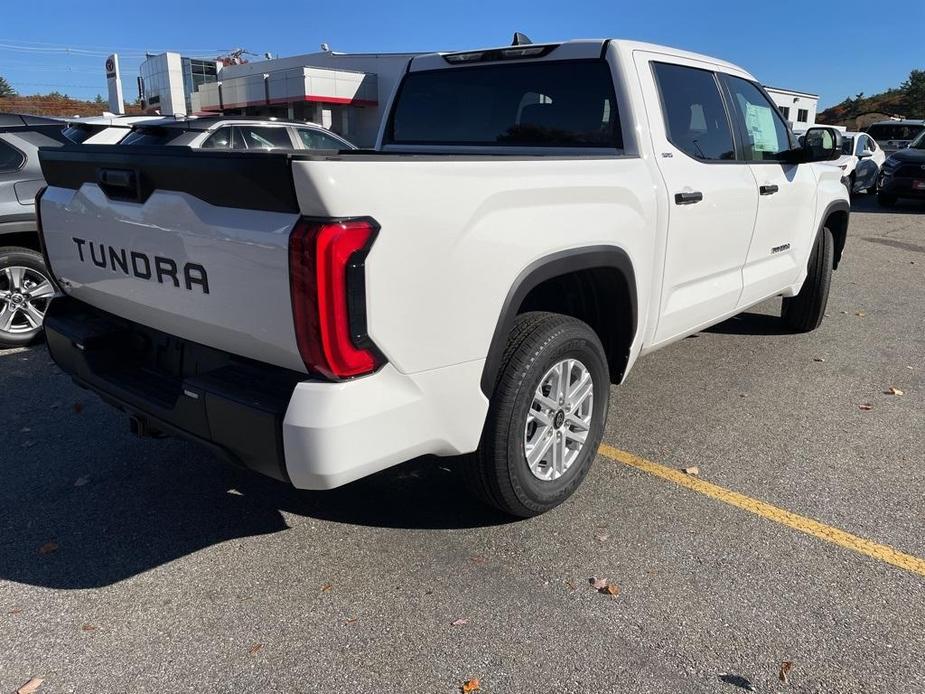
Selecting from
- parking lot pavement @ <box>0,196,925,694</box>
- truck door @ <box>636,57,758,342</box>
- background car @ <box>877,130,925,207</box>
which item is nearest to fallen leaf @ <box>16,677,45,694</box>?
parking lot pavement @ <box>0,196,925,694</box>

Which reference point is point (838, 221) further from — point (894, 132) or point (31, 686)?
point (894, 132)

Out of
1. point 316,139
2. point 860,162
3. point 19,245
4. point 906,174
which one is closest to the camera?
point 19,245

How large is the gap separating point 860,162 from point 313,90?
2689 centimetres

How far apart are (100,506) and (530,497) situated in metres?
1.95

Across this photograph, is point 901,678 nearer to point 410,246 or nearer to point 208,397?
point 410,246

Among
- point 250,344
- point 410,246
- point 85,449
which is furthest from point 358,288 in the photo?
point 85,449

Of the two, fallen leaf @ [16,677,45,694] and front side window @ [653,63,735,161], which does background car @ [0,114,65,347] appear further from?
front side window @ [653,63,735,161]

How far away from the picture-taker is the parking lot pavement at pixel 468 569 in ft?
7.79

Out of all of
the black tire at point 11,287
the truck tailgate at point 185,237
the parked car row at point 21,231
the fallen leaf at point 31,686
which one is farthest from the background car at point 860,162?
the fallen leaf at point 31,686

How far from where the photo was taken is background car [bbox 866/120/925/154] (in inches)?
853

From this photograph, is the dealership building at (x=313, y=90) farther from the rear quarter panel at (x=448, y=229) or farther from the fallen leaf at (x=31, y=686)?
the fallen leaf at (x=31, y=686)

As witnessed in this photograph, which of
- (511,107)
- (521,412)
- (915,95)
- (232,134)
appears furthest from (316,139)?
(915,95)

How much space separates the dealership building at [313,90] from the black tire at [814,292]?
2859 centimetres

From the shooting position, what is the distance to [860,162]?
17.6 meters
